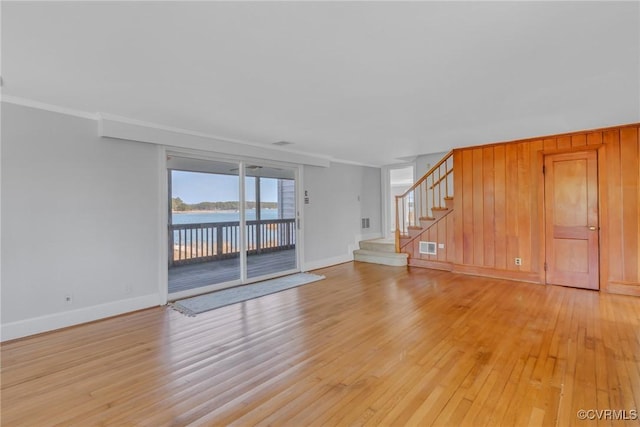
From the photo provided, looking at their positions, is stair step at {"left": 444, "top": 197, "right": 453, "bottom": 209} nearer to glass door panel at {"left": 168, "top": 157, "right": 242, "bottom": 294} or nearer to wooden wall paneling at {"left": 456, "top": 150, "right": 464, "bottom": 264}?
wooden wall paneling at {"left": 456, "top": 150, "right": 464, "bottom": 264}

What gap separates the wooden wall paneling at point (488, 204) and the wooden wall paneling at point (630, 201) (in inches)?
63.2

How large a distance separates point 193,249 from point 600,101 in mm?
5508

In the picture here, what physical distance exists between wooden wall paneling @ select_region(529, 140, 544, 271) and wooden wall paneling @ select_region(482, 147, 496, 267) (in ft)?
1.82

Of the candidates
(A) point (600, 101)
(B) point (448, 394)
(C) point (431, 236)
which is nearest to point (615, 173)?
(A) point (600, 101)

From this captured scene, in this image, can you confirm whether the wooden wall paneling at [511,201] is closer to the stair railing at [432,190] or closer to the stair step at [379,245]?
the stair railing at [432,190]

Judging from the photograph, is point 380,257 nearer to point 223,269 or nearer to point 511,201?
point 511,201

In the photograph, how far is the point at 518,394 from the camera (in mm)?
2016

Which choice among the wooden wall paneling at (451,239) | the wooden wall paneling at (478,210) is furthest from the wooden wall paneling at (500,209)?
the wooden wall paneling at (451,239)

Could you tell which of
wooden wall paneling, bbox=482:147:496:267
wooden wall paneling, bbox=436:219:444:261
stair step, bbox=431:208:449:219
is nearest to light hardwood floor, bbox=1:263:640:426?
wooden wall paneling, bbox=482:147:496:267

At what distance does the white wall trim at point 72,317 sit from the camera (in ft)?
9.73

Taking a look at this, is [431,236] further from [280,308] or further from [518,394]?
[518,394]

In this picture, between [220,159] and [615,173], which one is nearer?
[615,173]

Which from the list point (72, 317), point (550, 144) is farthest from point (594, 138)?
point (72, 317)

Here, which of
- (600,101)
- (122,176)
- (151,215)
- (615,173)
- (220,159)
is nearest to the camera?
(600,101)
